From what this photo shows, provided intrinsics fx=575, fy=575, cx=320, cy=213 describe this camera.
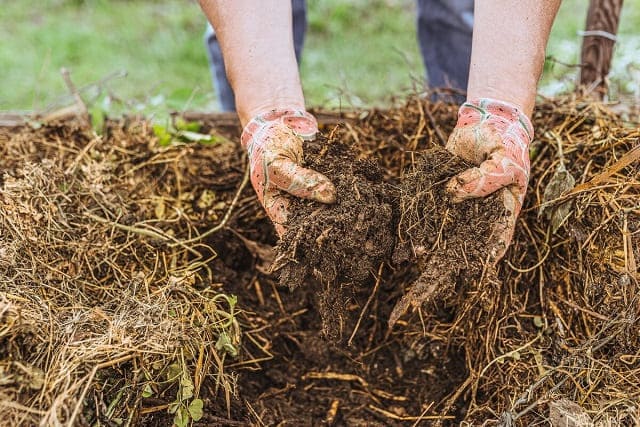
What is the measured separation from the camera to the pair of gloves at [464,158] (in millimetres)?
1319

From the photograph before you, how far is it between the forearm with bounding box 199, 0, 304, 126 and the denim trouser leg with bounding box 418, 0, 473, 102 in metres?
1.27

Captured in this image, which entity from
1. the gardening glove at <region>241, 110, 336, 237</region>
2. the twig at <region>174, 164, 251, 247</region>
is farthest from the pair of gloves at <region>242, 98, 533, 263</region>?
the twig at <region>174, 164, 251, 247</region>

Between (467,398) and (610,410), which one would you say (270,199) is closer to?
(467,398)

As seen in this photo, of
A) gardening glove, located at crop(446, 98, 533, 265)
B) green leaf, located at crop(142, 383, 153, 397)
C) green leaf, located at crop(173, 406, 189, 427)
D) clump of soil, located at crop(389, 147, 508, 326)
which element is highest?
gardening glove, located at crop(446, 98, 533, 265)

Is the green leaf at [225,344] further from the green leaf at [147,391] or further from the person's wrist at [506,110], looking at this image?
the person's wrist at [506,110]

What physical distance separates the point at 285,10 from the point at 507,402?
1.17 metres

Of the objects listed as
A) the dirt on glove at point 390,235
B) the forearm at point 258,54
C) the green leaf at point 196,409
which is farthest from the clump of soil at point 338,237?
the green leaf at point 196,409

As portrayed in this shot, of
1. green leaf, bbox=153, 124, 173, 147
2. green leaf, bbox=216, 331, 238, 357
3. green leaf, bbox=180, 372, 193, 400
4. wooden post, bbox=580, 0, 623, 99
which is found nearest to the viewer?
green leaf, bbox=180, 372, 193, 400

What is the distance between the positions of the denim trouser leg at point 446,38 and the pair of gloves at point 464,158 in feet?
4.07

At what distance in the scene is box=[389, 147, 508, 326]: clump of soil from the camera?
51.2 inches

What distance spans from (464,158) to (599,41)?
3.85 feet

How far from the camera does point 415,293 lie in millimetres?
1308

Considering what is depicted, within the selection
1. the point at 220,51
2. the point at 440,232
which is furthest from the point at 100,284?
the point at 220,51

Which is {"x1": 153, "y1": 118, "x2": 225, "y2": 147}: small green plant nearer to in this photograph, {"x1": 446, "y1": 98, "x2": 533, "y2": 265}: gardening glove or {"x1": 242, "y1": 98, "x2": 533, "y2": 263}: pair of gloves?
{"x1": 242, "y1": 98, "x2": 533, "y2": 263}: pair of gloves
